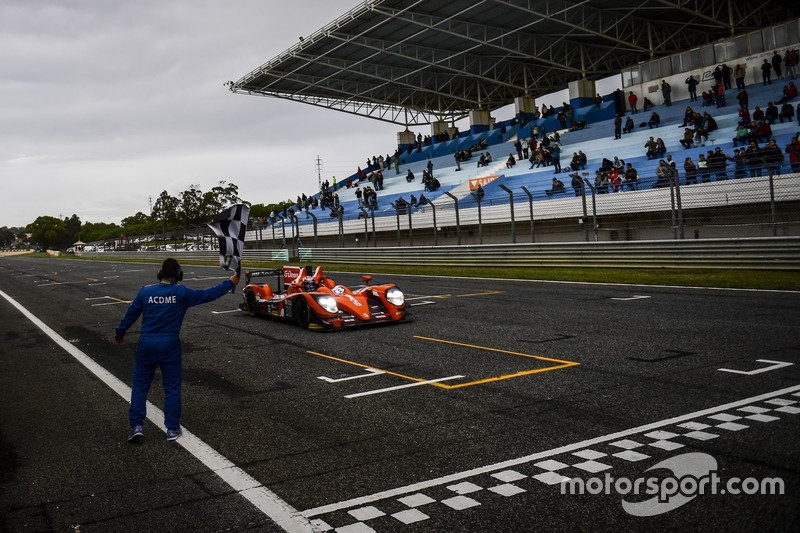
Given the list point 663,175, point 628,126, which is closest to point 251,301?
point 663,175

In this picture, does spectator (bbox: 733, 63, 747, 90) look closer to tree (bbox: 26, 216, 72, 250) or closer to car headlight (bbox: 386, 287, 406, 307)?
car headlight (bbox: 386, 287, 406, 307)

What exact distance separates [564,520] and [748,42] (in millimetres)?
35039

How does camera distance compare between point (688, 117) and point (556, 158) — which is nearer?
point (688, 117)

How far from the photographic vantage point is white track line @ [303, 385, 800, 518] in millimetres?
3852

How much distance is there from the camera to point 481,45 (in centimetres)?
4041

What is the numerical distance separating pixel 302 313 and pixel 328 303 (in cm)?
74

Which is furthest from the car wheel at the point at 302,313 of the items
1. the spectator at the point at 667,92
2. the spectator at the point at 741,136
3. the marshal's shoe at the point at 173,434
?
the spectator at the point at 667,92

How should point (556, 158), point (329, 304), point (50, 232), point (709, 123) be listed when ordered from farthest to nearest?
point (50, 232), point (556, 158), point (709, 123), point (329, 304)

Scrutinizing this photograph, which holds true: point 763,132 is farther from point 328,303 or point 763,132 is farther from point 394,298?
point 328,303

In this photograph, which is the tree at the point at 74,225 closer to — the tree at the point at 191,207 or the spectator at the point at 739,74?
the tree at the point at 191,207

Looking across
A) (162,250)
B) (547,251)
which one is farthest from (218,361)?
(162,250)

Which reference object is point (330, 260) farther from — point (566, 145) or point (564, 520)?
point (564, 520)

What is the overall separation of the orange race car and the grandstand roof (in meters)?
25.5
